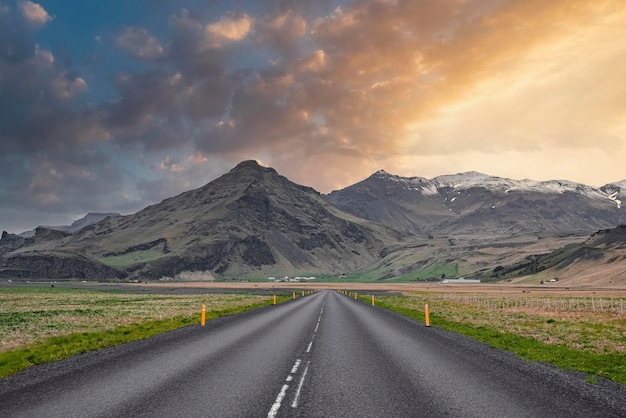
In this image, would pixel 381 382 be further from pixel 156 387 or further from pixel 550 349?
pixel 550 349

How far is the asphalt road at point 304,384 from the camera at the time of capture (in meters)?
9.84

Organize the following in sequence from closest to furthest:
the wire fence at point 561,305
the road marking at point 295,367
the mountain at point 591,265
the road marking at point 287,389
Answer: the road marking at point 287,389 → the road marking at point 295,367 → the wire fence at point 561,305 → the mountain at point 591,265

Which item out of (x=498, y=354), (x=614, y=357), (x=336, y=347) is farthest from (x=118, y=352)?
(x=614, y=357)

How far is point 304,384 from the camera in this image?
1212cm

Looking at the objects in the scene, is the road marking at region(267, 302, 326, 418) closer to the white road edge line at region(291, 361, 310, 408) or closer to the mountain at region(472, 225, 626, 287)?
the white road edge line at region(291, 361, 310, 408)

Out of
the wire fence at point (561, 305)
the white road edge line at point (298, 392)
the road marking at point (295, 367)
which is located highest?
the white road edge line at point (298, 392)

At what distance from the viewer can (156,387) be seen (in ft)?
38.8

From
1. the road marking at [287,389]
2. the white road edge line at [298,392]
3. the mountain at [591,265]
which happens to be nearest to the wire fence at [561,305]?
the road marking at [287,389]

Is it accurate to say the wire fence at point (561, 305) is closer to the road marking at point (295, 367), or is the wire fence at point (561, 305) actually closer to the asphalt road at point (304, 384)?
the asphalt road at point (304, 384)

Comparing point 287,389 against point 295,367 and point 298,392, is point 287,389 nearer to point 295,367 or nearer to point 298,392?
point 298,392

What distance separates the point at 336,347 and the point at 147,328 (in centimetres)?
1388

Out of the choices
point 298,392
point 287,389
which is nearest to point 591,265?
point 287,389

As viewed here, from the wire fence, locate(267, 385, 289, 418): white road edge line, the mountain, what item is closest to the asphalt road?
locate(267, 385, 289, 418): white road edge line

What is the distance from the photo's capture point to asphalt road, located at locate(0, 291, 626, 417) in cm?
984
